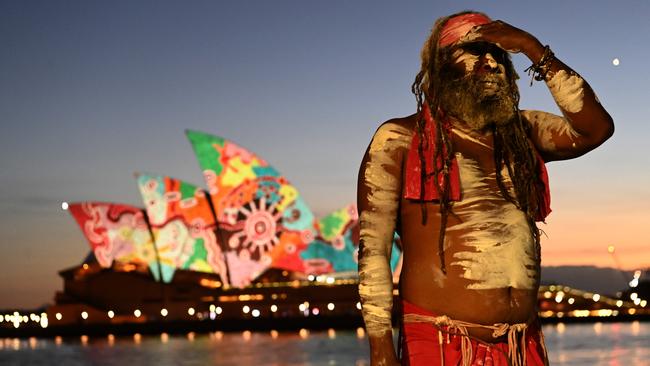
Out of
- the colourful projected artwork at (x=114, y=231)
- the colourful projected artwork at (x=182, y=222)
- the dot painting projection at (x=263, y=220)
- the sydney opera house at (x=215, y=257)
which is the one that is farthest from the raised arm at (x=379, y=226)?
the colourful projected artwork at (x=114, y=231)

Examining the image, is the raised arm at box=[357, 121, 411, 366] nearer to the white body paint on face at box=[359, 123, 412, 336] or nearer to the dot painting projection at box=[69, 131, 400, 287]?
the white body paint on face at box=[359, 123, 412, 336]

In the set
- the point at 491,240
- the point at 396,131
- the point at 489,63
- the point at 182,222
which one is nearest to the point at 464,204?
the point at 491,240

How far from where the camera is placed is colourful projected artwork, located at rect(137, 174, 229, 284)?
58562mm

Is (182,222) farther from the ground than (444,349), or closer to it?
farther from the ground

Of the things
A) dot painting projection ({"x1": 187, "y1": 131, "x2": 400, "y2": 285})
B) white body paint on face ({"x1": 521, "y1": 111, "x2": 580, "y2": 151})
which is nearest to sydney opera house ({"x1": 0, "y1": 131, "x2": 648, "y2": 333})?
dot painting projection ({"x1": 187, "y1": 131, "x2": 400, "y2": 285})

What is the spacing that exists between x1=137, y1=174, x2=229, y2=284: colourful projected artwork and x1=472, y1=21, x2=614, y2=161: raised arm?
5536cm

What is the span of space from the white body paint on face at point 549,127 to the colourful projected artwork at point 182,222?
2176 inches

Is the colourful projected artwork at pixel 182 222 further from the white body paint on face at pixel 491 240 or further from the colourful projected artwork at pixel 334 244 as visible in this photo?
the white body paint on face at pixel 491 240

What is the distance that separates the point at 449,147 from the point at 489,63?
214 millimetres

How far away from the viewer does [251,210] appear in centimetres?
5612

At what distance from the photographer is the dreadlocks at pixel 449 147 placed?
2.80m

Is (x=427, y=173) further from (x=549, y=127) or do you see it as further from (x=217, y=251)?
(x=217, y=251)

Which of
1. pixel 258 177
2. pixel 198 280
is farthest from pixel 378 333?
pixel 198 280

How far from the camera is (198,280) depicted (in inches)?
3019
